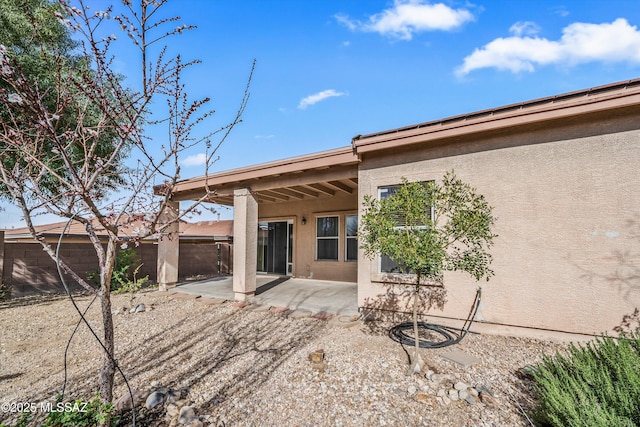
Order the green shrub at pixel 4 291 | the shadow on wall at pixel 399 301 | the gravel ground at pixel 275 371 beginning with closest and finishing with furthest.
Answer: the gravel ground at pixel 275 371 < the shadow on wall at pixel 399 301 < the green shrub at pixel 4 291

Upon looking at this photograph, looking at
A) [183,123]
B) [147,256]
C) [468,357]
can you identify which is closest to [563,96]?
[468,357]

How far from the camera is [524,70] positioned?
8.05 meters

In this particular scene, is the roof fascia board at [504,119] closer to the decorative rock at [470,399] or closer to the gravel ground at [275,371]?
the gravel ground at [275,371]

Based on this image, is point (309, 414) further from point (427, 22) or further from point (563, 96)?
point (427, 22)

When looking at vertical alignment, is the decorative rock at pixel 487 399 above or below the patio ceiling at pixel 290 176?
below

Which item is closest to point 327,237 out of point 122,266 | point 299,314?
point 299,314

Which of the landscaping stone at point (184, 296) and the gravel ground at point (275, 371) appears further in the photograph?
the landscaping stone at point (184, 296)

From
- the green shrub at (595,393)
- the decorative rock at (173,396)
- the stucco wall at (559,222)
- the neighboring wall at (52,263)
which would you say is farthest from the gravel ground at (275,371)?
the neighboring wall at (52,263)

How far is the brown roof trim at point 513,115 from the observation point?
422cm

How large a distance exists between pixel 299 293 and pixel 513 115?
6.25m

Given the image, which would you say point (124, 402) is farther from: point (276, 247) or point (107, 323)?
point (276, 247)

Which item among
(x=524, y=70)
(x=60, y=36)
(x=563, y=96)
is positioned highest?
(x=60, y=36)

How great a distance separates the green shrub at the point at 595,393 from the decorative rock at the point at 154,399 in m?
3.69

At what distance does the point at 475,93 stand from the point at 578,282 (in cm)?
570
